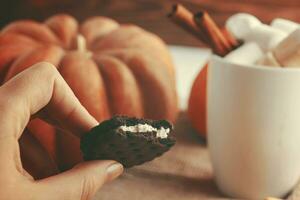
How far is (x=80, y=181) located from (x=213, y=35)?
0.24m

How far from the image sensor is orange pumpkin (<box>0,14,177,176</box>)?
55 cm

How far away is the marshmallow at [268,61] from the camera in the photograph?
19.2 inches

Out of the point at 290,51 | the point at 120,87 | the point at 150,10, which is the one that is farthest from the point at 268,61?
the point at 150,10

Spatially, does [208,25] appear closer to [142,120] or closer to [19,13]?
[142,120]

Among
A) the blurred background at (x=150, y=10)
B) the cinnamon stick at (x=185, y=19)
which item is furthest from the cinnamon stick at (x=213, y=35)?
the blurred background at (x=150, y=10)

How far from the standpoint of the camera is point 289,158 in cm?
50

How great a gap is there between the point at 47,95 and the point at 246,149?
21cm

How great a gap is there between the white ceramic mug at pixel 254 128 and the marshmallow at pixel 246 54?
2 centimetres

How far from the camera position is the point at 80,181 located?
1.19ft

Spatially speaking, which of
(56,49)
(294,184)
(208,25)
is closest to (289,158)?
(294,184)

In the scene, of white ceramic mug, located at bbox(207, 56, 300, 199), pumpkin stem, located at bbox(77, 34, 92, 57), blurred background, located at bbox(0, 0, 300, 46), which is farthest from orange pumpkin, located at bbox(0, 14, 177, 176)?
blurred background, located at bbox(0, 0, 300, 46)

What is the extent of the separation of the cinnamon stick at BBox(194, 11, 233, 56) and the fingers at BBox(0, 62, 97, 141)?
19 cm

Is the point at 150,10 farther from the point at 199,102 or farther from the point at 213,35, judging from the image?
the point at 213,35

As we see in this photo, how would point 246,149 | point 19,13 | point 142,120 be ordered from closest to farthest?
point 142,120 → point 246,149 → point 19,13
